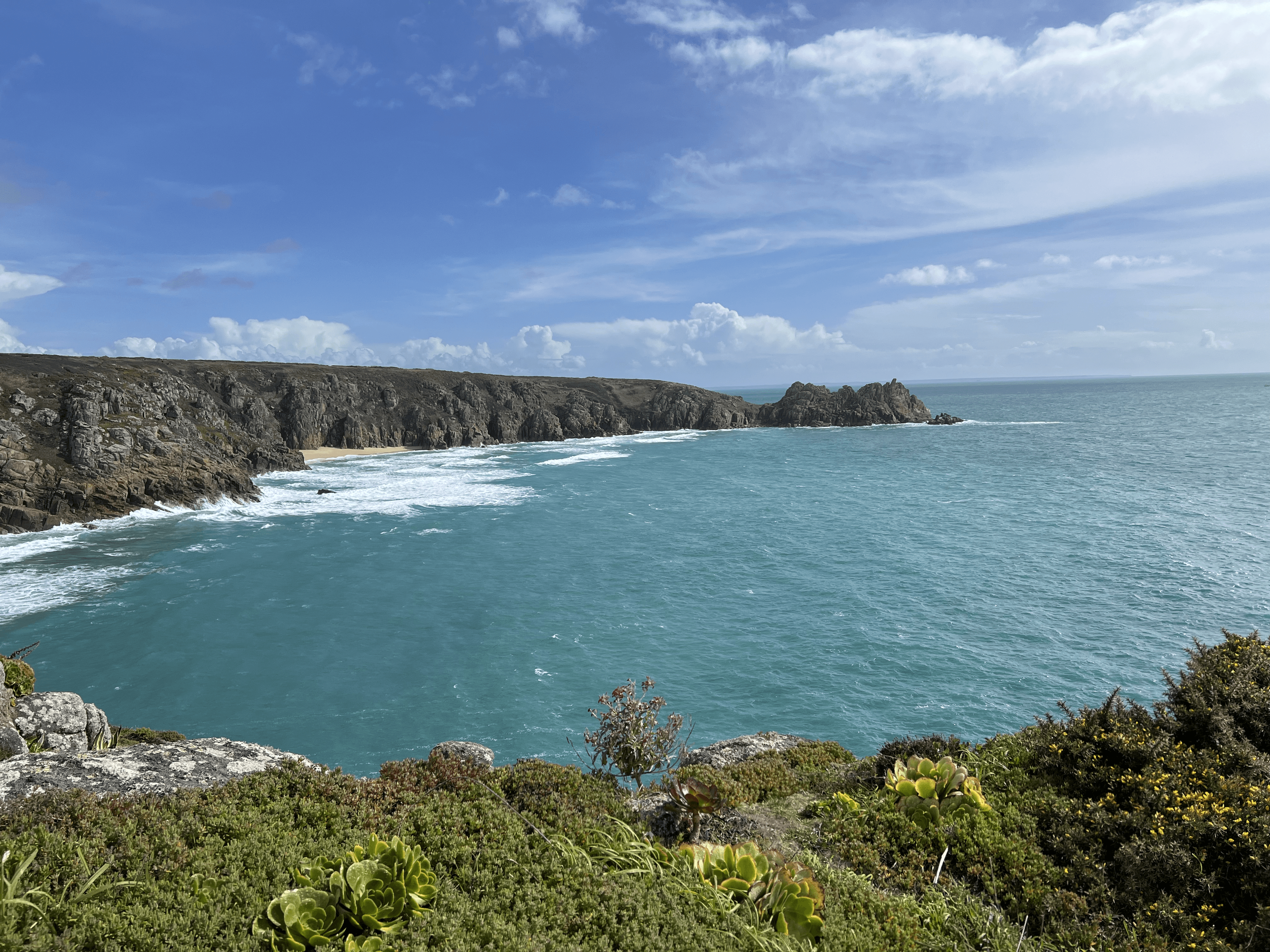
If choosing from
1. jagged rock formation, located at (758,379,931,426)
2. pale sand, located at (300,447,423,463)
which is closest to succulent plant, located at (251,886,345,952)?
pale sand, located at (300,447,423,463)

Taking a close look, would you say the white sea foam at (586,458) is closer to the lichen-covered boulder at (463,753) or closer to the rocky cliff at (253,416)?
the rocky cliff at (253,416)

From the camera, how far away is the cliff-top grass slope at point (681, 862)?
525 centimetres

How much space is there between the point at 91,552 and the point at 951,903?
49968mm

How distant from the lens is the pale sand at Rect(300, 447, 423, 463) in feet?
322

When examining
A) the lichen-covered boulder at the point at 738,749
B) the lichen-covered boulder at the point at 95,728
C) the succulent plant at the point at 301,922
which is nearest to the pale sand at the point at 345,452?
the lichen-covered boulder at the point at 95,728

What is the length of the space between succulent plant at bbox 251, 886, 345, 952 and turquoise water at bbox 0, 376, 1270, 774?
12765 mm

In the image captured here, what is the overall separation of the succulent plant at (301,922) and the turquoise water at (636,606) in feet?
41.9

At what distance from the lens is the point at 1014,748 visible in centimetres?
1023

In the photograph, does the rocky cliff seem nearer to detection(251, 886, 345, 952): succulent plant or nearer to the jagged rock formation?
the jagged rock formation

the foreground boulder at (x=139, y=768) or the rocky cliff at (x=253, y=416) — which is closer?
the foreground boulder at (x=139, y=768)

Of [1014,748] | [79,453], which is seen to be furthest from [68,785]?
[79,453]

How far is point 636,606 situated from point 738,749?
17685mm

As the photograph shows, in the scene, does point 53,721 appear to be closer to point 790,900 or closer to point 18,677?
point 18,677

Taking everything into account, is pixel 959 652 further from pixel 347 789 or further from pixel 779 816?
pixel 347 789
